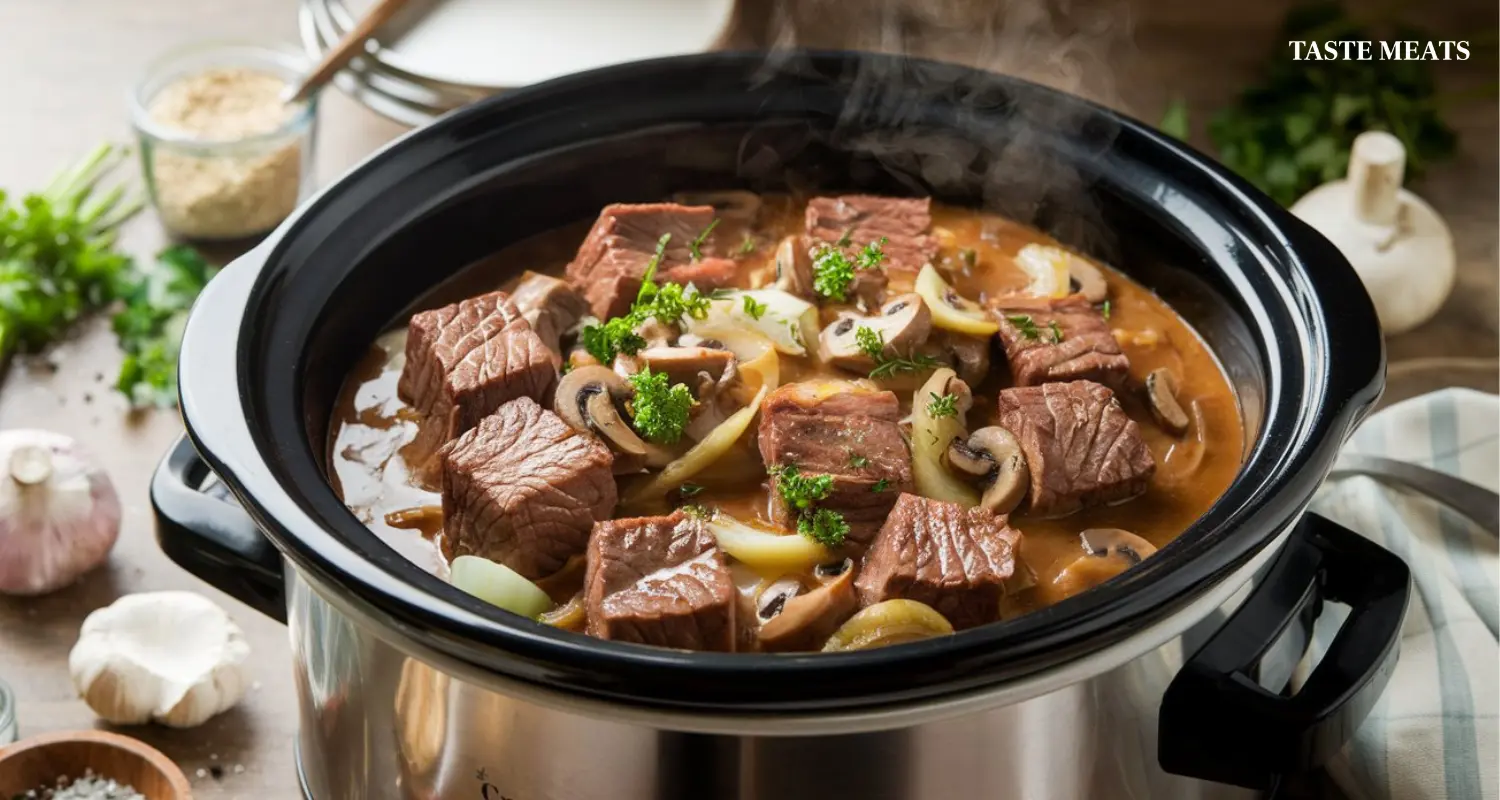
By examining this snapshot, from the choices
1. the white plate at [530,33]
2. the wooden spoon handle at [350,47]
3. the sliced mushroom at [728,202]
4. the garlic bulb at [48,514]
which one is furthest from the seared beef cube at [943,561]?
the wooden spoon handle at [350,47]

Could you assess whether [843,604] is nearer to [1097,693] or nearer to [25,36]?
[1097,693]

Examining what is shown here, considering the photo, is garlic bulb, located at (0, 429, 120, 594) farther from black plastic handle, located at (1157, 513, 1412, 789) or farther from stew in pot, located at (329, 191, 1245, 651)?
black plastic handle, located at (1157, 513, 1412, 789)

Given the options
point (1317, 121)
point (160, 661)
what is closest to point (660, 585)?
point (160, 661)

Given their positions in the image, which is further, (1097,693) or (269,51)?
(269,51)

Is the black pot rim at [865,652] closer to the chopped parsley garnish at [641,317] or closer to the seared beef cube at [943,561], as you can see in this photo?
the seared beef cube at [943,561]

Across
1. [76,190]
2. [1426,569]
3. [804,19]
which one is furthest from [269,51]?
[1426,569]
